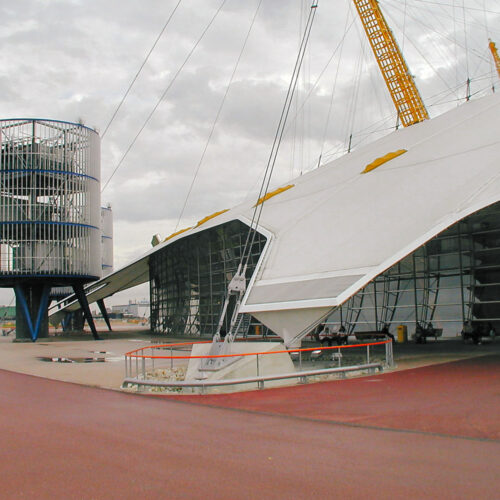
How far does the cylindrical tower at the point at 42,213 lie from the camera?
124 ft

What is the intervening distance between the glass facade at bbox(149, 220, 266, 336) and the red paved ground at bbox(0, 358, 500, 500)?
20.7m

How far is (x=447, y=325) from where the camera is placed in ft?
87.8

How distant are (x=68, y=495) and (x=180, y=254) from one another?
3410cm

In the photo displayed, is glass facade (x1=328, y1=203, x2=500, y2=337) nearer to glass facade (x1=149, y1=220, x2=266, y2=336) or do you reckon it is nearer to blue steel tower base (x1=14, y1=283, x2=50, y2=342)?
glass facade (x1=149, y1=220, x2=266, y2=336)

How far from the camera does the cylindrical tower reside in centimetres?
3781

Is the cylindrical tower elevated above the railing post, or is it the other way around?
the cylindrical tower

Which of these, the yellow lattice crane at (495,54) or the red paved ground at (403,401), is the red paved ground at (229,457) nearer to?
the red paved ground at (403,401)

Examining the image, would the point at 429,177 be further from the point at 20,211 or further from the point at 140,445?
the point at 20,211

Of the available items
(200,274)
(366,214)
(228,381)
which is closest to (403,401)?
(228,381)

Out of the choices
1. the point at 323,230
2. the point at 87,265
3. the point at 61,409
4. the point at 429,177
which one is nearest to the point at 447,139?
the point at 429,177

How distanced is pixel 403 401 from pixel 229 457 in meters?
4.60

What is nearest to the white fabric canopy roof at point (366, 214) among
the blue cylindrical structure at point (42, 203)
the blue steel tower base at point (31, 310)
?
the blue cylindrical structure at point (42, 203)

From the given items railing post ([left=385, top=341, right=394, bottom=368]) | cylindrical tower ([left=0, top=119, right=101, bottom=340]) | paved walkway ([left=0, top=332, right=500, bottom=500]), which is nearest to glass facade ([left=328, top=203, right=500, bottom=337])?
railing post ([left=385, top=341, right=394, bottom=368])

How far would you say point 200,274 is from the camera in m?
36.2
